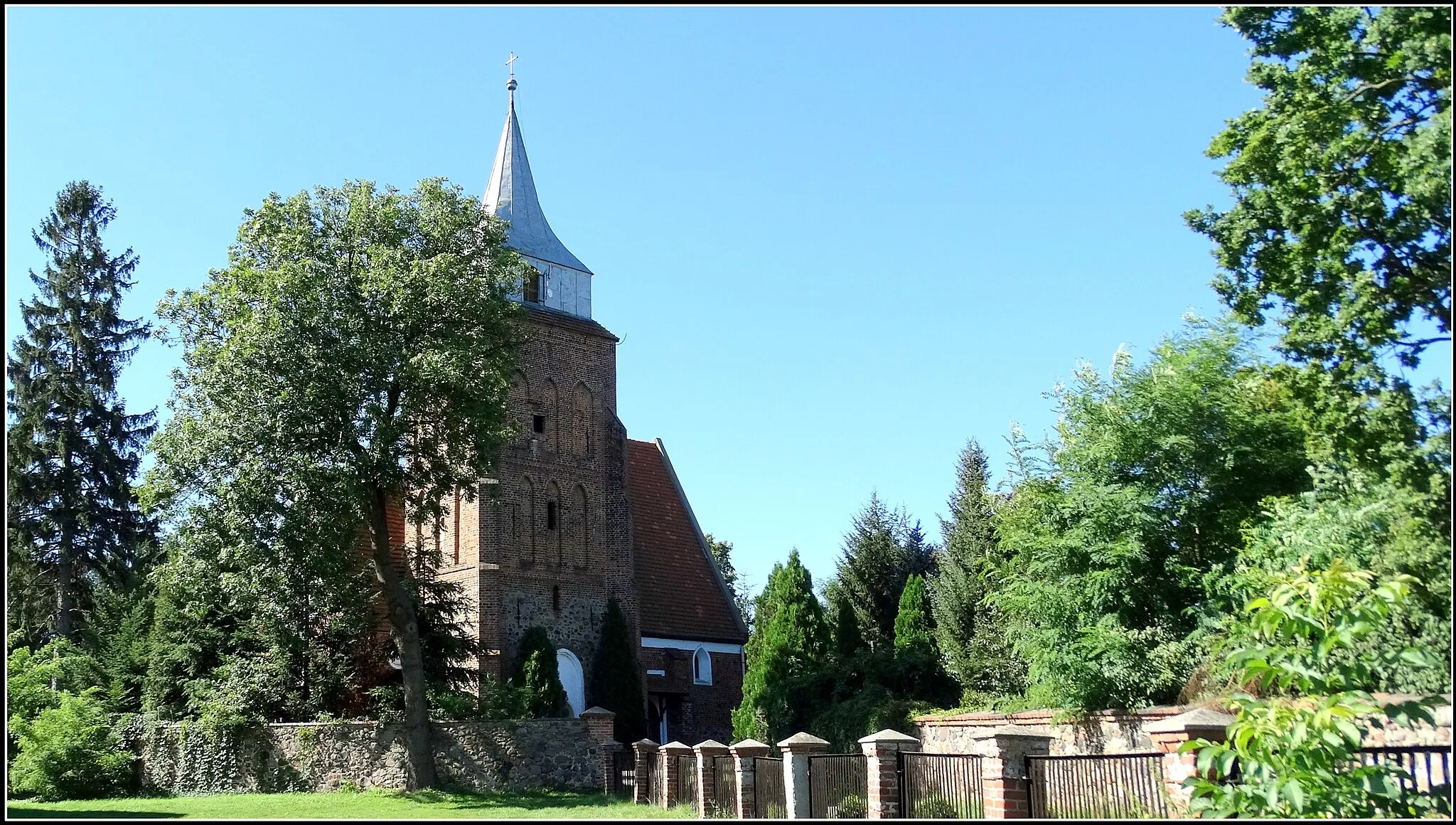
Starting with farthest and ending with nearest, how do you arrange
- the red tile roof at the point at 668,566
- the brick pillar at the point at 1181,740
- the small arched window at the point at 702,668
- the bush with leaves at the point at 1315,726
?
the small arched window at the point at 702,668
the red tile roof at the point at 668,566
the brick pillar at the point at 1181,740
the bush with leaves at the point at 1315,726

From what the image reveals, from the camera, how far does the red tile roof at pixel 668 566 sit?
34656 millimetres

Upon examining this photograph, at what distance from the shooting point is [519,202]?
35062 mm

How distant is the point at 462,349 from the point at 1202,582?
43.5 feet

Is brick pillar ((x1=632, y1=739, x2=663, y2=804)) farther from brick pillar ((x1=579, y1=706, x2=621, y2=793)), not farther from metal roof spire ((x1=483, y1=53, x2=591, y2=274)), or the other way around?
metal roof spire ((x1=483, y1=53, x2=591, y2=274))

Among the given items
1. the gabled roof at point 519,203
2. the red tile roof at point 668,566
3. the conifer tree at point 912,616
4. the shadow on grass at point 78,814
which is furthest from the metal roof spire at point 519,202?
the shadow on grass at point 78,814

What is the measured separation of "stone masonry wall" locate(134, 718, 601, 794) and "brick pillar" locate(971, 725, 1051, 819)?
12.2 metres

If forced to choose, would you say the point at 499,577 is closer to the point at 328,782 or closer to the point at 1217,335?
the point at 328,782

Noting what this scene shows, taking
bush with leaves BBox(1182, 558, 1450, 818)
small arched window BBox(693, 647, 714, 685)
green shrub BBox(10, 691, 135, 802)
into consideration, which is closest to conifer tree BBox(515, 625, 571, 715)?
small arched window BBox(693, 647, 714, 685)

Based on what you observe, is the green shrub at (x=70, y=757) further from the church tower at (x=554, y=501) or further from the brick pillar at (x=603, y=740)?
the brick pillar at (x=603, y=740)

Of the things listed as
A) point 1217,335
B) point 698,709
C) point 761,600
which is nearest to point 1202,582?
point 1217,335

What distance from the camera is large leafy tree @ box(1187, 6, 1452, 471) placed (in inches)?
510

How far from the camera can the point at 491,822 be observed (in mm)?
18250

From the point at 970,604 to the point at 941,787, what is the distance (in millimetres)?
20467

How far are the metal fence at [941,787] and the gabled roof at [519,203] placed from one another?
892 inches
